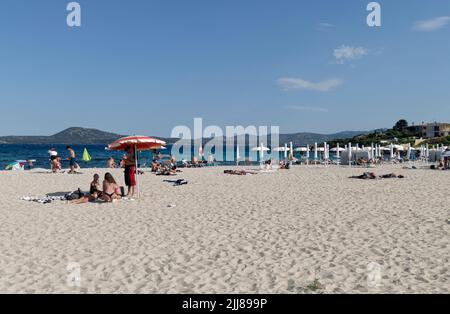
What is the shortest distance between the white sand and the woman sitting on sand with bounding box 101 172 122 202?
1.80 feet

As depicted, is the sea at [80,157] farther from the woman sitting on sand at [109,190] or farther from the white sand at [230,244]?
the white sand at [230,244]

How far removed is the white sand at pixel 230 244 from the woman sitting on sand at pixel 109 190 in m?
0.55

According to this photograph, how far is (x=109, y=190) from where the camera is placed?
1092 centimetres

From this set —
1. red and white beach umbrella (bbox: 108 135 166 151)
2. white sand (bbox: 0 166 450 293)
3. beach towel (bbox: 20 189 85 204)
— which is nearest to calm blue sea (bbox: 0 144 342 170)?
beach towel (bbox: 20 189 85 204)

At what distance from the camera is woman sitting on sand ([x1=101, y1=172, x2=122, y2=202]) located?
10828 mm

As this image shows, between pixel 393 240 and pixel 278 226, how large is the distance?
2069 mm

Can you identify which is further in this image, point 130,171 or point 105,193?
point 130,171

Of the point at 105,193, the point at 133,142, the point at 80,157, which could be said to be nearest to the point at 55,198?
the point at 105,193

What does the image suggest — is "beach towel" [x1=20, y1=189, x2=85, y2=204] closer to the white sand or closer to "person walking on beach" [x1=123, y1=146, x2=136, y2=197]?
the white sand

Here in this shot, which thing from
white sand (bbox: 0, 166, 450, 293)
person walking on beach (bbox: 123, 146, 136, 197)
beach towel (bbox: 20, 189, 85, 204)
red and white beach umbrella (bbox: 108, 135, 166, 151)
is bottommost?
white sand (bbox: 0, 166, 450, 293)

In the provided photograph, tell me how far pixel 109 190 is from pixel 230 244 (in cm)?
572

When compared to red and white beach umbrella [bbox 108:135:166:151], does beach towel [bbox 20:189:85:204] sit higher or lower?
lower

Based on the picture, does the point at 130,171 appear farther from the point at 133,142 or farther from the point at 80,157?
the point at 80,157
